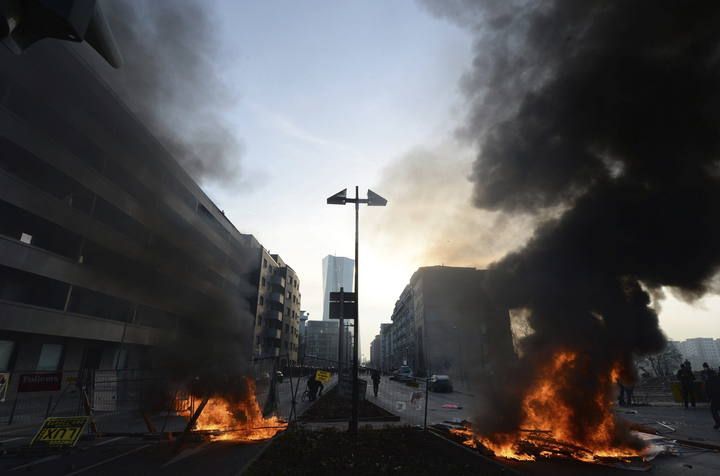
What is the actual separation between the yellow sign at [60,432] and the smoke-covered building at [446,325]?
10.9 meters

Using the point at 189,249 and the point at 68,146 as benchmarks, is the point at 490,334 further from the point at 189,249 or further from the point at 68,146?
the point at 68,146

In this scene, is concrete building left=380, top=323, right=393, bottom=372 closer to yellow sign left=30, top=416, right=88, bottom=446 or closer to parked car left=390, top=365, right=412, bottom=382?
parked car left=390, top=365, right=412, bottom=382

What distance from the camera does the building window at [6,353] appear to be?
55.9ft

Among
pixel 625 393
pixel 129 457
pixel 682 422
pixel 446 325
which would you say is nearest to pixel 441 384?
pixel 625 393

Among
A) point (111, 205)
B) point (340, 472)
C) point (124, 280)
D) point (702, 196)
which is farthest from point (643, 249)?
point (111, 205)

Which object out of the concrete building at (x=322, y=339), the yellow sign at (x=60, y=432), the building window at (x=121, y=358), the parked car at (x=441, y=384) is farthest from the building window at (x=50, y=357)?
the concrete building at (x=322, y=339)

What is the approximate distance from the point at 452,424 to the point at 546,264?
18.7 feet

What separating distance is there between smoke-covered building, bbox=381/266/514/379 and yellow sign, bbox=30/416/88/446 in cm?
1091

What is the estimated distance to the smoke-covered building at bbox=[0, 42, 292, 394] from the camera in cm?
1296

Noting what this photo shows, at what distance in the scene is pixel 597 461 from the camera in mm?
7438

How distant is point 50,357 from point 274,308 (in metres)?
43.0

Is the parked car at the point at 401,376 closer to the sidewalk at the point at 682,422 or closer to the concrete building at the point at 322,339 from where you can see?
the sidewalk at the point at 682,422

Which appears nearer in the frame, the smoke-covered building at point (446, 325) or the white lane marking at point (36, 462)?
the white lane marking at point (36, 462)

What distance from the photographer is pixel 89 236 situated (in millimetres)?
20406
